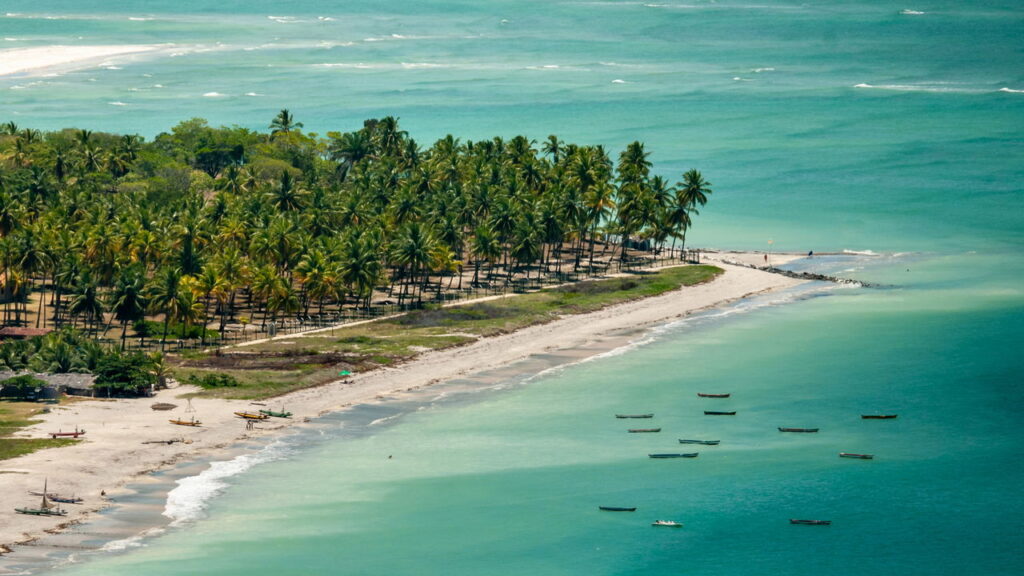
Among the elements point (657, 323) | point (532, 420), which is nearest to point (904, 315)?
point (657, 323)

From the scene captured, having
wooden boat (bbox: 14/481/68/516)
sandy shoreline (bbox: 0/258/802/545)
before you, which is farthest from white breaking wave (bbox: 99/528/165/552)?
wooden boat (bbox: 14/481/68/516)

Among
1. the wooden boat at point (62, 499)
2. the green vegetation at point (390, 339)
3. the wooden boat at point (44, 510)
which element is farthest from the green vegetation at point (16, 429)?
Answer: the green vegetation at point (390, 339)

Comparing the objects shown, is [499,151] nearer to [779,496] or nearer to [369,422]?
[369,422]

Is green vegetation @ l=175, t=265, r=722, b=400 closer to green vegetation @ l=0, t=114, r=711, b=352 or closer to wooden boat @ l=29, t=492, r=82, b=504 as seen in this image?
green vegetation @ l=0, t=114, r=711, b=352

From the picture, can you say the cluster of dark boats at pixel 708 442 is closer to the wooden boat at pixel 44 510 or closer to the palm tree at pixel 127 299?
the wooden boat at pixel 44 510

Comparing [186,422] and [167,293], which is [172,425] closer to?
[186,422]
